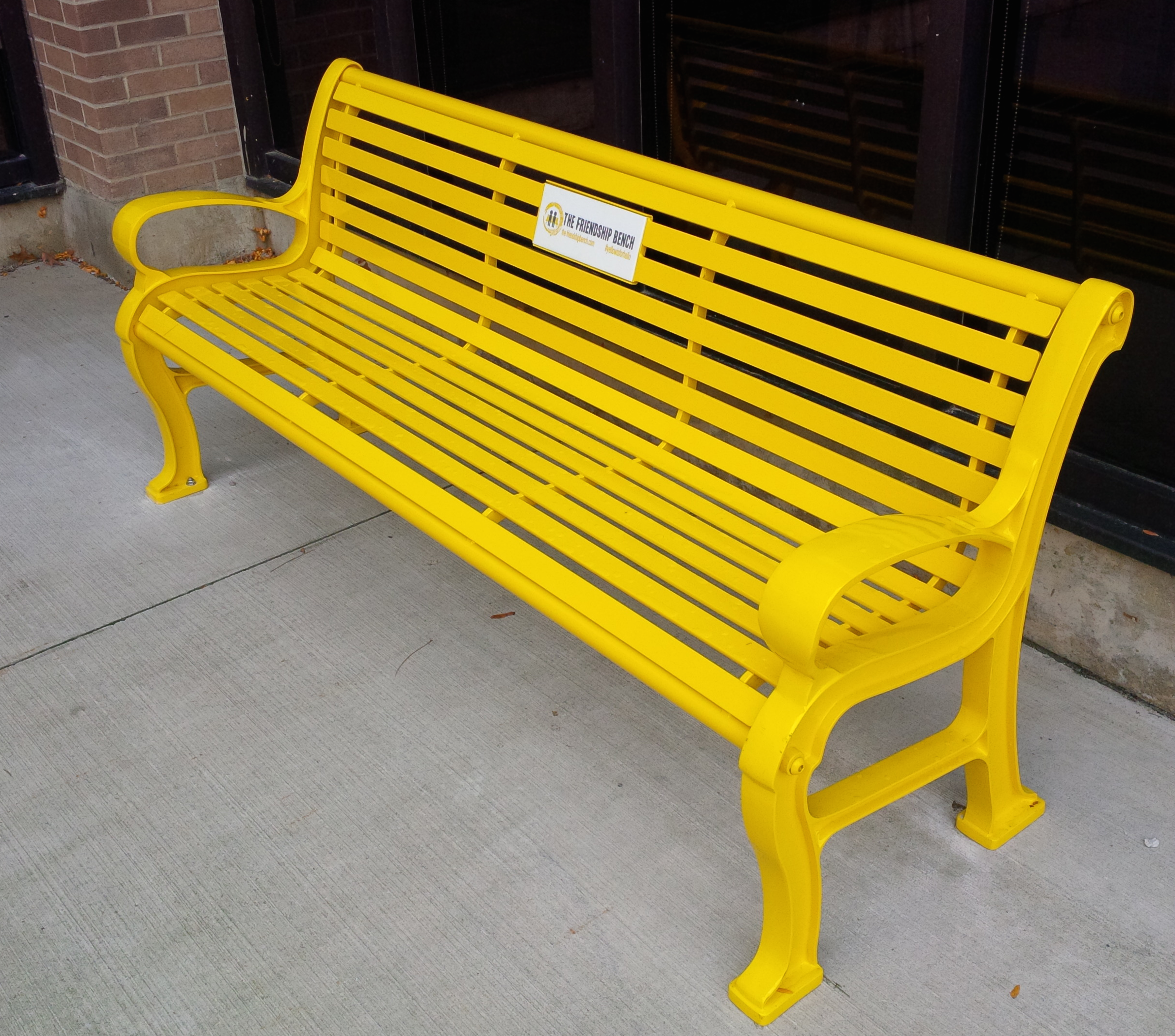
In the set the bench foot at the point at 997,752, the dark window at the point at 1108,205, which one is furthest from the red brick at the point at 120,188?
the bench foot at the point at 997,752

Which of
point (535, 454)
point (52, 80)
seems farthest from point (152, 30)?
point (535, 454)

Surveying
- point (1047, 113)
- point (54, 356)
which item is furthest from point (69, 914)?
point (54, 356)

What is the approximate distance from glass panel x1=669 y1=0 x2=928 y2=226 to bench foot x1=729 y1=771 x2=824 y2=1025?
171 centimetres

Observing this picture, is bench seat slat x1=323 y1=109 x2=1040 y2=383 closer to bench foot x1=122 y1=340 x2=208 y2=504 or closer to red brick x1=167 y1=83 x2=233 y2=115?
bench foot x1=122 y1=340 x2=208 y2=504

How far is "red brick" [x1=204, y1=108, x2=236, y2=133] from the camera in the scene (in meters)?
5.42

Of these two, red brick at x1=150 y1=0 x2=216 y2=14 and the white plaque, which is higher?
red brick at x1=150 y1=0 x2=216 y2=14

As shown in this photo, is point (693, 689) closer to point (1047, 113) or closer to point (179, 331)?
point (1047, 113)

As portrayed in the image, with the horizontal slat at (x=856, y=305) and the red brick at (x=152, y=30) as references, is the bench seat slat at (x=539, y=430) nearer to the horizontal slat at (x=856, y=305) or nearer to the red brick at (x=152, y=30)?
the horizontal slat at (x=856, y=305)

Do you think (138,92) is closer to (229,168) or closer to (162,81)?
(162,81)

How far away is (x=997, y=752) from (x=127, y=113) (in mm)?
4329

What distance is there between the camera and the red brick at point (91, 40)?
498 cm

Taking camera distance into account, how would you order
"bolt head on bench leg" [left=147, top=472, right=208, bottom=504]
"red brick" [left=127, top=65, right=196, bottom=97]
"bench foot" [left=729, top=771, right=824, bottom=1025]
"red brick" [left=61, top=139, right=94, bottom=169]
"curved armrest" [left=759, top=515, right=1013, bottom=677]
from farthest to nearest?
"red brick" [left=61, top=139, right=94, bottom=169], "red brick" [left=127, top=65, right=196, bottom=97], "bolt head on bench leg" [left=147, top=472, right=208, bottom=504], "bench foot" [left=729, top=771, right=824, bottom=1025], "curved armrest" [left=759, top=515, right=1013, bottom=677]

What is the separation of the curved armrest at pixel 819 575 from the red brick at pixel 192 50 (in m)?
4.28

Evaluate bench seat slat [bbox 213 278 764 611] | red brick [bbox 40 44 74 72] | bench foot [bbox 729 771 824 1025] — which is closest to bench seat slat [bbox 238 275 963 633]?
bench seat slat [bbox 213 278 764 611]
